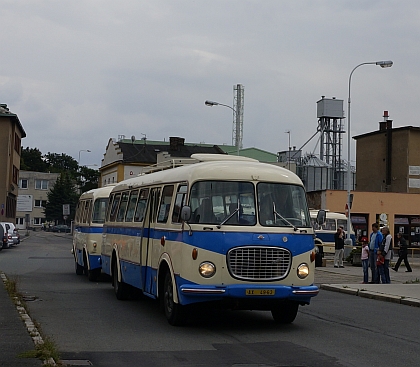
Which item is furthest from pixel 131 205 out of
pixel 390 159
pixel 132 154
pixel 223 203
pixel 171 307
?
pixel 132 154

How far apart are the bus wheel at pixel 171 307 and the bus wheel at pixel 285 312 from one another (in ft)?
5.50

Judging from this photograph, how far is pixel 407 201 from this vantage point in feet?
187

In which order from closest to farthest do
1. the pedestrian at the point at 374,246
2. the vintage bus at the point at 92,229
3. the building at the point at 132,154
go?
the vintage bus at the point at 92,229, the pedestrian at the point at 374,246, the building at the point at 132,154

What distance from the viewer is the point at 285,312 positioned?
12922mm

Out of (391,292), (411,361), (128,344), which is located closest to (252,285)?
(128,344)

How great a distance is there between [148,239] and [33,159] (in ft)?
456

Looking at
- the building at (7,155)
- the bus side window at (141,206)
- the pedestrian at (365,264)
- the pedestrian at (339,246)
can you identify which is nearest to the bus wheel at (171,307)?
the bus side window at (141,206)

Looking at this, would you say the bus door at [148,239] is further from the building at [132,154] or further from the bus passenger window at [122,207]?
the building at [132,154]

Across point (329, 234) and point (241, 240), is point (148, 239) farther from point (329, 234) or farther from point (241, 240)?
point (329, 234)

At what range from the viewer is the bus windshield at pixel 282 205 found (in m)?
12.1

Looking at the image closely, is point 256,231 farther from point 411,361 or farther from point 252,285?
point 411,361

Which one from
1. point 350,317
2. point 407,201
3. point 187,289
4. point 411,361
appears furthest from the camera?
point 407,201

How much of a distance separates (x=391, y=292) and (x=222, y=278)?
8.67 meters

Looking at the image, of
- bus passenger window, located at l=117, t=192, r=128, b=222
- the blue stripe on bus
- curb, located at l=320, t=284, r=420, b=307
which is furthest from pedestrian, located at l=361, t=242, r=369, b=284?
the blue stripe on bus
